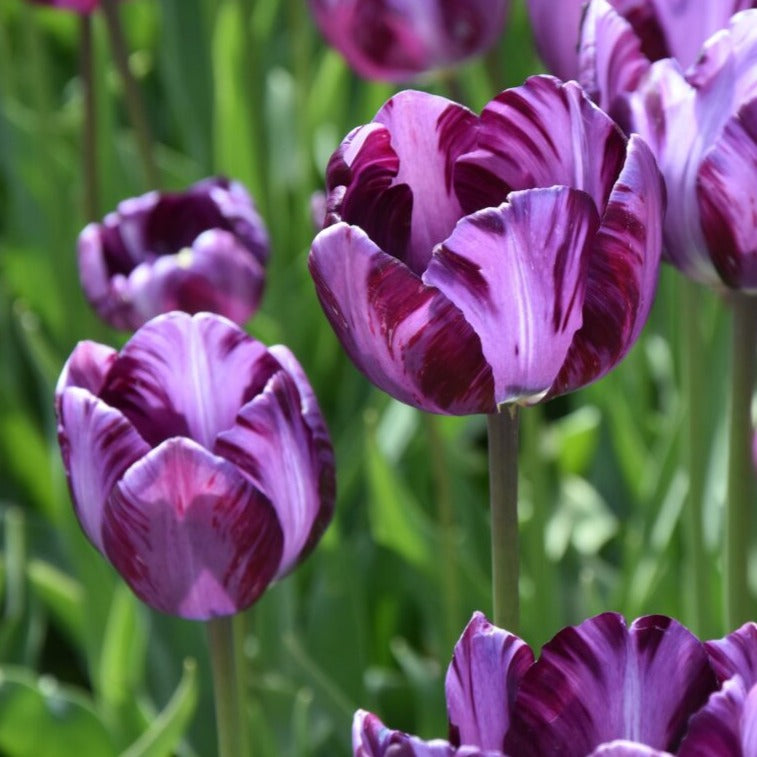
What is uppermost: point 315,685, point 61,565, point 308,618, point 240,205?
point 240,205

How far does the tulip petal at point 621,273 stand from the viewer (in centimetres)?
52

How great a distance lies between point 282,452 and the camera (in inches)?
24.2

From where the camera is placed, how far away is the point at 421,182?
0.60 m

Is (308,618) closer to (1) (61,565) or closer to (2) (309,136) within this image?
(1) (61,565)

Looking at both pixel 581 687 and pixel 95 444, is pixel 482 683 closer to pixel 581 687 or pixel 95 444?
pixel 581 687

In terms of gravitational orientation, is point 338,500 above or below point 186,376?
below

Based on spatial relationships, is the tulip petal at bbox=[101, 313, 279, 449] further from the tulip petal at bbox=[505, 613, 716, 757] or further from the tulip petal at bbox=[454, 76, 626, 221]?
the tulip petal at bbox=[505, 613, 716, 757]

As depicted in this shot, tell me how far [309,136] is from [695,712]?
41.9 inches

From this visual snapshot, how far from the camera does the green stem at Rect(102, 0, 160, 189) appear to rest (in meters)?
1.06

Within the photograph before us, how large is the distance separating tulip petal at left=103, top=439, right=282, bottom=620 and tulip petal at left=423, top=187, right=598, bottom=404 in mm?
126

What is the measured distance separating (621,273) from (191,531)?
19 centimetres

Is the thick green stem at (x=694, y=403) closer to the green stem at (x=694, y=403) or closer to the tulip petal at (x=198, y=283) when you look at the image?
the green stem at (x=694, y=403)

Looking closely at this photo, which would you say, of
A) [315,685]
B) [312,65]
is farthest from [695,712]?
[312,65]

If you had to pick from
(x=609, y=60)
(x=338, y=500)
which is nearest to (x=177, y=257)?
(x=609, y=60)
